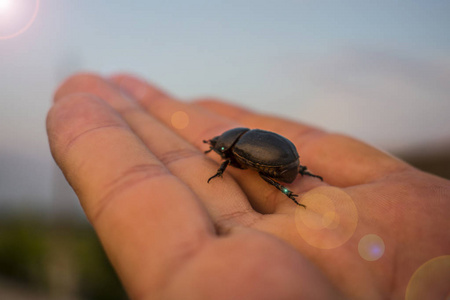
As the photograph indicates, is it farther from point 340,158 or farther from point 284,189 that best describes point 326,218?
point 340,158

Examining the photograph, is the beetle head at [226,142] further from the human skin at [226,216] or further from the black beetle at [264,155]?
the human skin at [226,216]

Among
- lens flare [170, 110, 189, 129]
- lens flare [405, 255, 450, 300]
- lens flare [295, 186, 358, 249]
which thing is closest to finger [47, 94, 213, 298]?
lens flare [295, 186, 358, 249]

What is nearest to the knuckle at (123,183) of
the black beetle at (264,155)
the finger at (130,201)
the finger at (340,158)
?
the finger at (130,201)

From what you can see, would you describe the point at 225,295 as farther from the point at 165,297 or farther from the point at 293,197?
the point at 293,197

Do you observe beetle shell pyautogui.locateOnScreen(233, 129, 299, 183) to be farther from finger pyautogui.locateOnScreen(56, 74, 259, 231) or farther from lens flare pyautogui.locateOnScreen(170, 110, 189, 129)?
lens flare pyautogui.locateOnScreen(170, 110, 189, 129)

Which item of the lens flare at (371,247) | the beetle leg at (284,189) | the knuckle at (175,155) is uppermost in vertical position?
the knuckle at (175,155)
